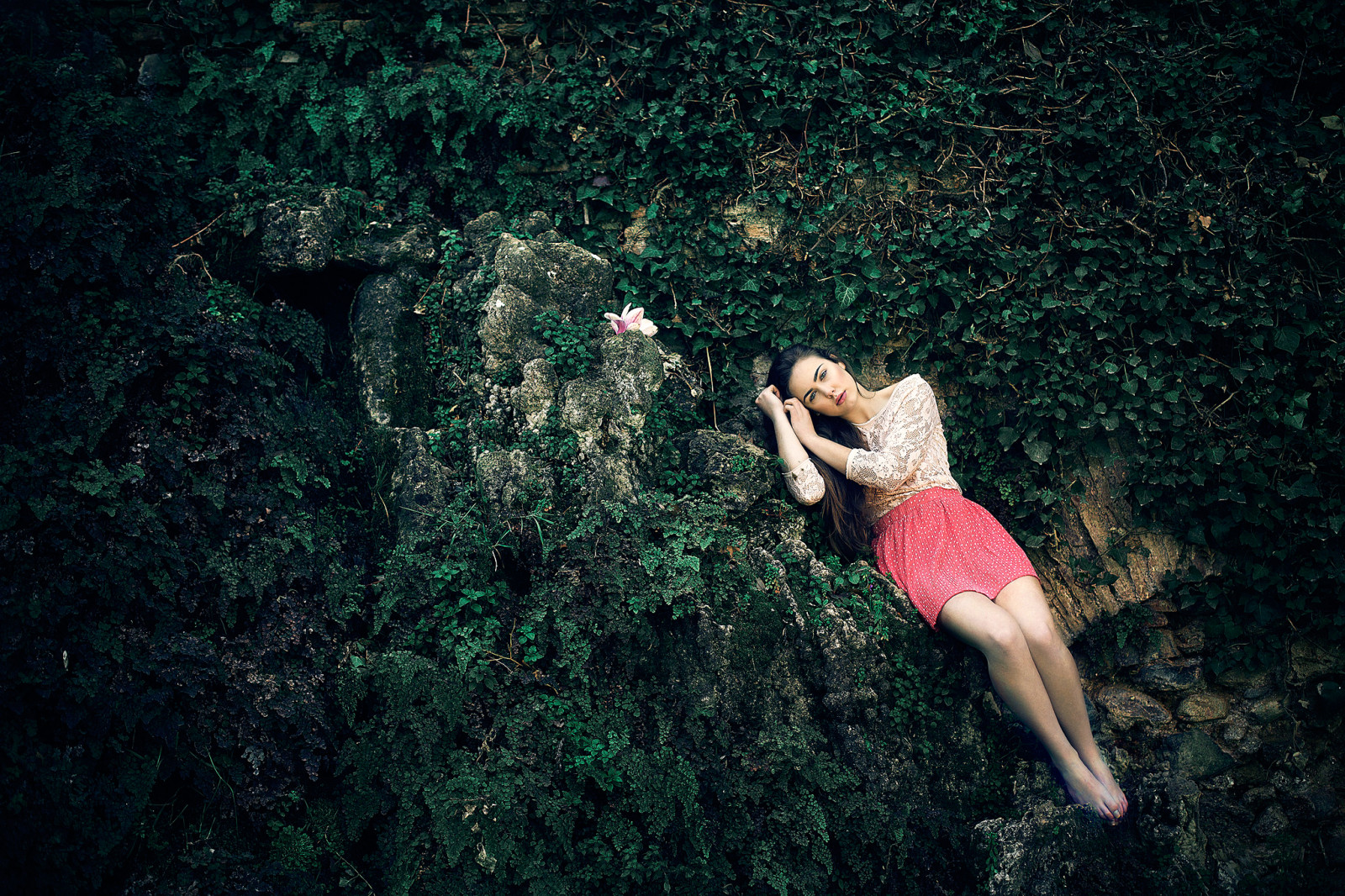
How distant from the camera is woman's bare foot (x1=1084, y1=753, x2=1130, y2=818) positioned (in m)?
4.33

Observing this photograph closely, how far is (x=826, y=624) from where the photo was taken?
14.3 feet

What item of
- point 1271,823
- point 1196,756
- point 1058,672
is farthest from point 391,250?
point 1271,823

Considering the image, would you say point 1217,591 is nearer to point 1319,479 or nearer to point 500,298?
point 1319,479

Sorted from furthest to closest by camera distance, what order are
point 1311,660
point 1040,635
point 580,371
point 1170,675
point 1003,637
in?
point 1170,675, point 1311,660, point 580,371, point 1040,635, point 1003,637

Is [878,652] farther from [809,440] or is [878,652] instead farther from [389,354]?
[389,354]

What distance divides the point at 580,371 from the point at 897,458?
2.06 metres

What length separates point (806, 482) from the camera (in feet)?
15.5

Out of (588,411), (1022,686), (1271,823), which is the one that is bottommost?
(1271,823)

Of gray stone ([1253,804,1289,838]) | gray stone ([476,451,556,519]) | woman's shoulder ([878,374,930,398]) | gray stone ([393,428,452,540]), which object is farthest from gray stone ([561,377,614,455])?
gray stone ([1253,804,1289,838])

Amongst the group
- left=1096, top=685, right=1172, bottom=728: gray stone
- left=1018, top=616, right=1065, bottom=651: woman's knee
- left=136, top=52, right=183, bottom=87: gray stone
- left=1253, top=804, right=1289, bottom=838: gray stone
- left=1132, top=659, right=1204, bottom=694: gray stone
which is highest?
left=136, top=52, right=183, bottom=87: gray stone

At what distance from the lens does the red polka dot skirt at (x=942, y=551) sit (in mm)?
4500

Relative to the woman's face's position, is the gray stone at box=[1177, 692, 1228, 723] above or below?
below

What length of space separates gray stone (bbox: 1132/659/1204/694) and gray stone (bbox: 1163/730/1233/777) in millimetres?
297

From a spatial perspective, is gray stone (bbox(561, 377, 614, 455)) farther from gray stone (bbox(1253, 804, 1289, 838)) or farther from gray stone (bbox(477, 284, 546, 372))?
gray stone (bbox(1253, 804, 1289, 838))
